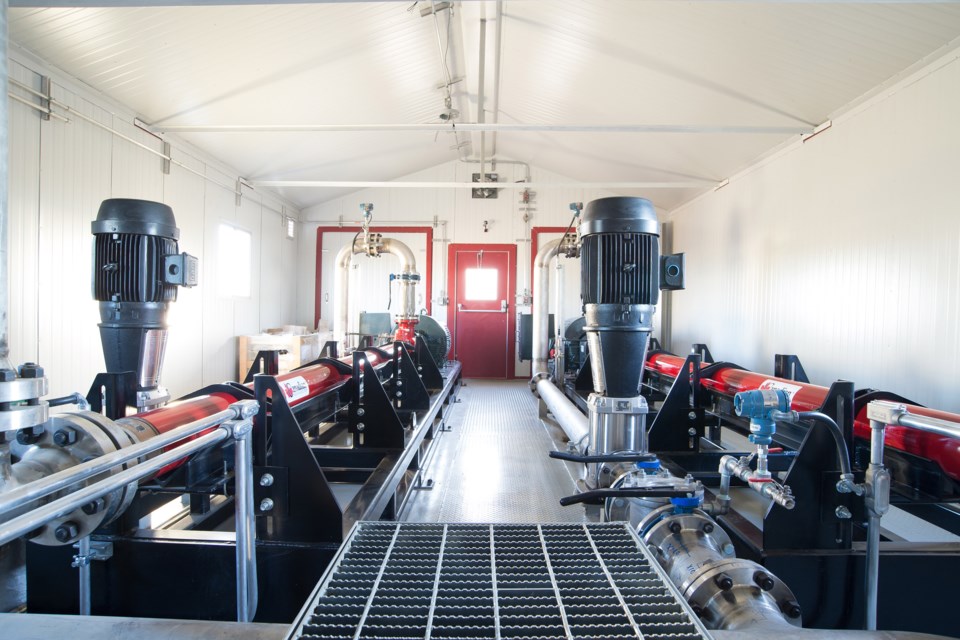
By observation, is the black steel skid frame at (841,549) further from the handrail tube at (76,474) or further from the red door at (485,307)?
the red door at (485,307)

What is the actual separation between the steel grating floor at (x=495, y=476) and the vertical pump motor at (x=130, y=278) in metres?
1.54

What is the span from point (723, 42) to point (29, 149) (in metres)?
5.27

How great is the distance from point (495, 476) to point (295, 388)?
149 centimetres

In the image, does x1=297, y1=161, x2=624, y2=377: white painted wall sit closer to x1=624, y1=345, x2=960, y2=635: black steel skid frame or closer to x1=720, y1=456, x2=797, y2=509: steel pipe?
x1=624, y1=345, x2=960, y2=635: black steel skid frame

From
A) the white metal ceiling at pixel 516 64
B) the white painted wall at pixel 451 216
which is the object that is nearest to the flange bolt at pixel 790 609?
the white metal ceiling at pixel 516 64

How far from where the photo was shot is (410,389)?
401 cm

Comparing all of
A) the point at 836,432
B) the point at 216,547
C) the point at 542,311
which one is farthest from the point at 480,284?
the point at 836,432

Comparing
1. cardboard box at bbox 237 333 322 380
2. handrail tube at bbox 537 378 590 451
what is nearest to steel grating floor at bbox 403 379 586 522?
handrail tube at bbox 537 378 590 451

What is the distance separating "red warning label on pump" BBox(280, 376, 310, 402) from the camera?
237 cm

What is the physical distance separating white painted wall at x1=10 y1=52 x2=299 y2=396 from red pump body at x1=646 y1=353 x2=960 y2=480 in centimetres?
487

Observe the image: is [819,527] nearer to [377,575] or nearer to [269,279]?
[377,575]

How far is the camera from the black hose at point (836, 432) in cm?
139

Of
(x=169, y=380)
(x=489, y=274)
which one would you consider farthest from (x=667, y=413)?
(x=489, y=274)

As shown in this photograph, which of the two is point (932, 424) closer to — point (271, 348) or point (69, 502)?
point (69, 502)
